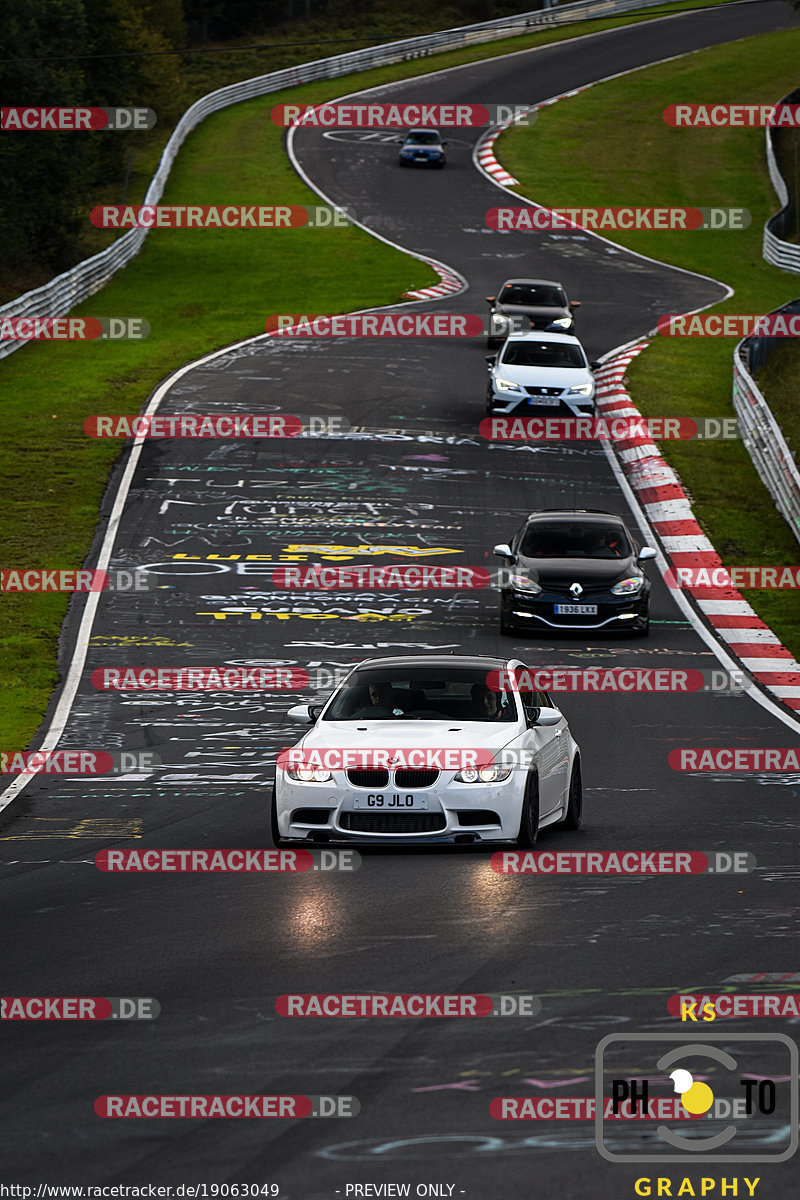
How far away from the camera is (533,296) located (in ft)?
143

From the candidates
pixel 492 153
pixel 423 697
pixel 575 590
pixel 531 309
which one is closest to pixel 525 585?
pixel 575 590

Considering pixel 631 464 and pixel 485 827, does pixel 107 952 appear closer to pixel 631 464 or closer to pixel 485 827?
pixel 485 827

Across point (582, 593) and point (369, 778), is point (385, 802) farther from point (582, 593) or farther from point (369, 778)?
point (582, 593)

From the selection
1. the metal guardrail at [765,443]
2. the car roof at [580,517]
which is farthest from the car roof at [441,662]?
the metal guardrail at [765,443]

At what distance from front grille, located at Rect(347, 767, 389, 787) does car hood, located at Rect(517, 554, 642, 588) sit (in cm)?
1149

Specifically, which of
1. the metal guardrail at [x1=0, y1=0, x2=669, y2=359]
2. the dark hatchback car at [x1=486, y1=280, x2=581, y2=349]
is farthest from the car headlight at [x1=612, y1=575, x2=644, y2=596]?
the metal guardrail at [x1=0, y1=0, x2=669, y2=359]

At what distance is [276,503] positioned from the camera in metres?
31.2

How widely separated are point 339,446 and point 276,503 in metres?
3.99

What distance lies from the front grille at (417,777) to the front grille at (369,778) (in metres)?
0.09

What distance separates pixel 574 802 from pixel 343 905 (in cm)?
336

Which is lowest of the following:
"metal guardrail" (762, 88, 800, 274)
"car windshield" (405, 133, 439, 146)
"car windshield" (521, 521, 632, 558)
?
"car windshield" (521, 521, 632, 558)

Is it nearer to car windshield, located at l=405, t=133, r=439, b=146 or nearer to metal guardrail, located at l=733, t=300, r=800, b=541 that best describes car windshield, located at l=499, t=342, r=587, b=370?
metal guardrail, located at l=733, t=300, r=800, b=541

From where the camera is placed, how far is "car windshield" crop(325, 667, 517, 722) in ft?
42.8

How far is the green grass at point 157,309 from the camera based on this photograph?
25.4 meters
